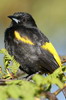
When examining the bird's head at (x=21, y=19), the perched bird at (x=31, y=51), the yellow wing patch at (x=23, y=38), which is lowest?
the perched bird at (x=31, y=51)

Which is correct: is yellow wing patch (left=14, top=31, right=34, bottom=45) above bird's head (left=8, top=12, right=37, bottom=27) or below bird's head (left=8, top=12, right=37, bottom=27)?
below

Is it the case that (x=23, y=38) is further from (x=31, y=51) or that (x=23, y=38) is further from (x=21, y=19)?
(x=21, y=19)

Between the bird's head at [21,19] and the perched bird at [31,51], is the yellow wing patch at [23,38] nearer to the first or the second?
the perched bird at [31,51]

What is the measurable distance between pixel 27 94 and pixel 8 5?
3.28 meters

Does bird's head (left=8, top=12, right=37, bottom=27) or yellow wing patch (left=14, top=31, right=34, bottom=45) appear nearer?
yellow wing patch (left=14, top=31, right=34, bottom=45)

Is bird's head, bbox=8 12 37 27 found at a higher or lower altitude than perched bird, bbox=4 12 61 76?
higher

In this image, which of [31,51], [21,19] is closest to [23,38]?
[31,51]

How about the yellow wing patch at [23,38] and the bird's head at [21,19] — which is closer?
the yellow wing patch at [23,38]

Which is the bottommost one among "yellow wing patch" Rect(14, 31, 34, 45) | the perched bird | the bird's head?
the perched bird

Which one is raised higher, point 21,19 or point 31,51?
point 21,19

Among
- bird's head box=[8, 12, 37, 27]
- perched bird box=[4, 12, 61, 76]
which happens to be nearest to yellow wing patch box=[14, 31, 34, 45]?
perched bird box=[4, 12, 61, 76]

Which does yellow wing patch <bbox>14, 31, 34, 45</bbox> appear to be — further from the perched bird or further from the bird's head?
the bird's head

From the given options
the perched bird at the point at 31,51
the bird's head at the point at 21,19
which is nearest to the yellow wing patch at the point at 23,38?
the perched bird at the point at 31,51

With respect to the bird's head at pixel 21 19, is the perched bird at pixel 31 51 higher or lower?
lower
